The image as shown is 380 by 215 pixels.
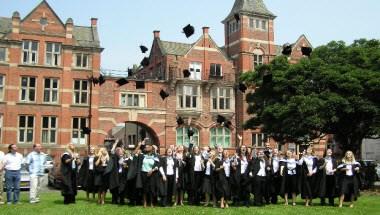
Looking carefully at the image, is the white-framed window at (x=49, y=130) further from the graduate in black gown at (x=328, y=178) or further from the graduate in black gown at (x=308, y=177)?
the graduate in black gown at (x=328, y=178)

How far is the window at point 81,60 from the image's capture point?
36.3 meters

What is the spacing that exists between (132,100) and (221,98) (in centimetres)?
785

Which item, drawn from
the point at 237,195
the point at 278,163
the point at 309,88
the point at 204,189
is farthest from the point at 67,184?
the point at 309,88

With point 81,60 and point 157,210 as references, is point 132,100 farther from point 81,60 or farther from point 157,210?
point 157,210

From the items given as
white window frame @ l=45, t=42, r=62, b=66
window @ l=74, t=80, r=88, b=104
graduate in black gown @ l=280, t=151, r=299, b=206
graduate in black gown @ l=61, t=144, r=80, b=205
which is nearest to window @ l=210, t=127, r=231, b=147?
window @ l=74, t=80, r=88, b=104

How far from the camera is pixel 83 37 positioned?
123ft

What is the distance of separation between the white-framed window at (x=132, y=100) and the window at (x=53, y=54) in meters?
5.62

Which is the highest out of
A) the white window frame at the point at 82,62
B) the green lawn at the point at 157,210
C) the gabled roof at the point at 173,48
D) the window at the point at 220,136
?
the gabled roof at the point at 173,48

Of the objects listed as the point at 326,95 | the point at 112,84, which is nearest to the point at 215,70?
the point at 112,84

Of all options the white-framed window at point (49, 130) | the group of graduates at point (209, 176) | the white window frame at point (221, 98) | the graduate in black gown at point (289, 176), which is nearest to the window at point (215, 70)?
the white window frame at point (221, 98)

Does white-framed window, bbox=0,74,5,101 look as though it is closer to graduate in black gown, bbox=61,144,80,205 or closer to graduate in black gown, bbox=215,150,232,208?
graduate in black gown, bbox=61,144,80,205

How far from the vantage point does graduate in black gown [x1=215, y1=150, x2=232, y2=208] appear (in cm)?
1398

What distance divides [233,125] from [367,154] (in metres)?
17.2

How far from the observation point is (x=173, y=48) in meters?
42.3
